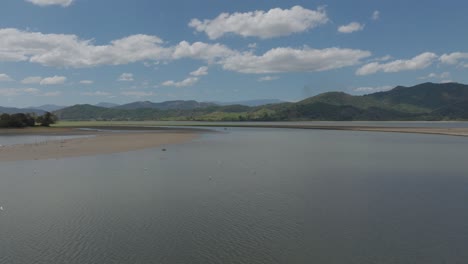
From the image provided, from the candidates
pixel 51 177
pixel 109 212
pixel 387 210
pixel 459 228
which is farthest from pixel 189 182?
pixel 459 228

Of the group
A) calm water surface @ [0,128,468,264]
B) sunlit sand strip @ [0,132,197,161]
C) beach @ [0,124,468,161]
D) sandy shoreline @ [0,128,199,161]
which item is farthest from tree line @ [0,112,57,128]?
calm water surface @ [0,128,468,264]

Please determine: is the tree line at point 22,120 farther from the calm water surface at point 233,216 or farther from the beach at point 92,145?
the calm water surface at point 233,216

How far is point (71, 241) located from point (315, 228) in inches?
399

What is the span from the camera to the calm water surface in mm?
12062

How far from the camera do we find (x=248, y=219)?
1596 centimetres

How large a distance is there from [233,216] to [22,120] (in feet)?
445

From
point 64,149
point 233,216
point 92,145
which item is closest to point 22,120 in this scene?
point 92,145

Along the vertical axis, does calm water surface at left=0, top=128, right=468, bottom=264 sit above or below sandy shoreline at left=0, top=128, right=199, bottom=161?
below

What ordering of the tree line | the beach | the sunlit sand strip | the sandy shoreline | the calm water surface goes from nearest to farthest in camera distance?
the calm water surface, the sunlit sand strip, the sandy shoreline, the beach, the tree line

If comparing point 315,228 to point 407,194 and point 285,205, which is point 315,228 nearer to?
point 285,205

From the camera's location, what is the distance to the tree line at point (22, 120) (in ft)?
404

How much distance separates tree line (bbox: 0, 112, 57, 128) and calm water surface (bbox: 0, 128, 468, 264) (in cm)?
11368

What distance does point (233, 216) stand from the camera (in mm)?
16438

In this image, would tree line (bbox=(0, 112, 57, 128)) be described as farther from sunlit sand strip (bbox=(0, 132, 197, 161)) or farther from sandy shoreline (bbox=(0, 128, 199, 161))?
sunlit sand strip (bbox=(0, 132, 197, 161))
